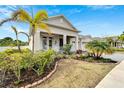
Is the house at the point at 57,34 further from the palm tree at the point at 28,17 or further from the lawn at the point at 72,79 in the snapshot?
the lawn at the point at 72,79

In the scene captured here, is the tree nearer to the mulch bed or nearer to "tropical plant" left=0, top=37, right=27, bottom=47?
"tropical plant" left=0, top=37, right=27, bottom=47

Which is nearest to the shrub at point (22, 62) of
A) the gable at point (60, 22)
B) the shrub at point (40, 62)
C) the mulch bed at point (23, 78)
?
the shrub at point (40, 62)

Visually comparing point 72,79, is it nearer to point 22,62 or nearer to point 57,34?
point 22,62

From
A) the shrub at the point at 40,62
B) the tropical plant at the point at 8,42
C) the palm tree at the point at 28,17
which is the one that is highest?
the palm tree at the point at 28,17

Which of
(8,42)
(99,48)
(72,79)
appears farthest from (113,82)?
(8,42)

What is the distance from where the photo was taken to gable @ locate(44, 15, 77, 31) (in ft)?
54.5

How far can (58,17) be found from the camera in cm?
1772

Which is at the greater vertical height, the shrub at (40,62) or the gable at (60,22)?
the gable at (60,22)

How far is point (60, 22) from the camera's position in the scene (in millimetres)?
18188

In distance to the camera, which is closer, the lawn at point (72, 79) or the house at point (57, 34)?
the lawn at point (72, 79)

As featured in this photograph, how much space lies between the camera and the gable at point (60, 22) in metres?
16.6
